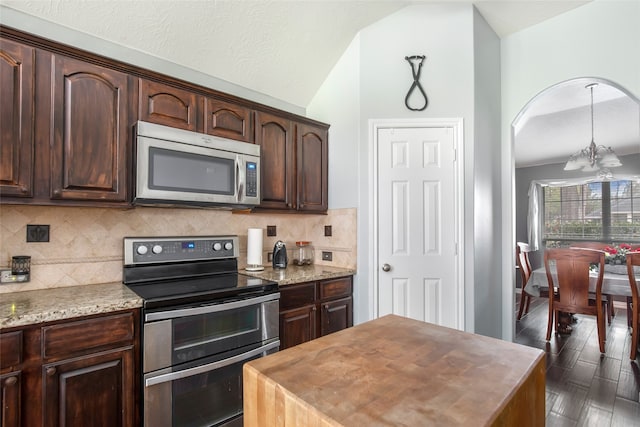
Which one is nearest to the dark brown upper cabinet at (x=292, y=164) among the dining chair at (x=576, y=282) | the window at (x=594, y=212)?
the dining chair at (x=576, y=282)

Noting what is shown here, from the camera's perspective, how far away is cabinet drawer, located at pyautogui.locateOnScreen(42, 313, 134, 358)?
4.82 feet

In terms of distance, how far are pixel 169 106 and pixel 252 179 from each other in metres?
0.71

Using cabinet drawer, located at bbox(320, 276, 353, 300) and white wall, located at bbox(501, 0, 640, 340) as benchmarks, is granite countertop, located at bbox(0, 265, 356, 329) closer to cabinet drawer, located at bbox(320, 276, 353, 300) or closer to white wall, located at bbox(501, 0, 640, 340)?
cabinet drawer, located at bbox(320, 276, 353, 300)

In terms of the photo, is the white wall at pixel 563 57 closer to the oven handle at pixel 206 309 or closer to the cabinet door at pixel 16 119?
the oven handle at pixel 206 309

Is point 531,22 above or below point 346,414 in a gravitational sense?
above

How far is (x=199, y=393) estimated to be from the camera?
6.06 feet

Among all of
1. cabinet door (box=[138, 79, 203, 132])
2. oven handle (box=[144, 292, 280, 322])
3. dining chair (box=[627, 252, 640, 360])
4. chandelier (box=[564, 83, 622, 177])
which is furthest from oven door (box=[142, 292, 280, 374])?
chandelier (box=[564, 83, 622, 177])

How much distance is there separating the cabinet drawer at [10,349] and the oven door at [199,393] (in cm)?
53

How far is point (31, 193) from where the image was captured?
1667mm

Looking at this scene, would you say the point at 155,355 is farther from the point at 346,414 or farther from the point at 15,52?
the point at 15,52

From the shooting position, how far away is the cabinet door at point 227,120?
7.55 ft

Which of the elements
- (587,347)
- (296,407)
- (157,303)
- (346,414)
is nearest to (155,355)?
(157,303)

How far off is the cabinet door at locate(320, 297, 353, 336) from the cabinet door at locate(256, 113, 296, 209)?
2.85 ft

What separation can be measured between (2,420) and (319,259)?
2239 mm
